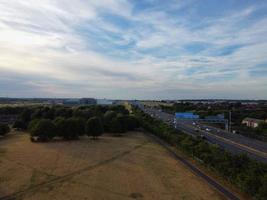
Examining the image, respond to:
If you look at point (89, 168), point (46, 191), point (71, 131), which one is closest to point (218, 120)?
point (71, 131)

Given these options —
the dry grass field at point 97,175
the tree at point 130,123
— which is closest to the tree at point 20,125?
the tree at point 130,123

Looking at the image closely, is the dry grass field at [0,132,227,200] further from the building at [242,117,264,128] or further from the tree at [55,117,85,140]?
the building at [242,117,264,128]

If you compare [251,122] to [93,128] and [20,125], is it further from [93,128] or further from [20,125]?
[20,125]

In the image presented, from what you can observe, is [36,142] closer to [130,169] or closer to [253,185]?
[130,169]

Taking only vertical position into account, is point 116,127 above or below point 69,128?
below

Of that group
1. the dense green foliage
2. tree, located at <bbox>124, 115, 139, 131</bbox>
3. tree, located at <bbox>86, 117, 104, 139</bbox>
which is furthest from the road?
tree, located at <bbox>124, 115, 139, 131</bbox>

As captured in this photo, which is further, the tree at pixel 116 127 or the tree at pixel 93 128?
the tree at pixel 116 127

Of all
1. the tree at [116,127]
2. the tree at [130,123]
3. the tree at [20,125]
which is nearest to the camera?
the tree at [116,127]

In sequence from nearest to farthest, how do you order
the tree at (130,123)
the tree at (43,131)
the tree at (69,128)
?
1. the tree at (43,131)
2. the tree at (69,128)
3. the tree at (130,123)

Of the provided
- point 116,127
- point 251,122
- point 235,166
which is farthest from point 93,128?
point 251,122

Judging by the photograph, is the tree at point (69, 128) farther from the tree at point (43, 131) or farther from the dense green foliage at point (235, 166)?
the dense green foliage at point (235, 166)
